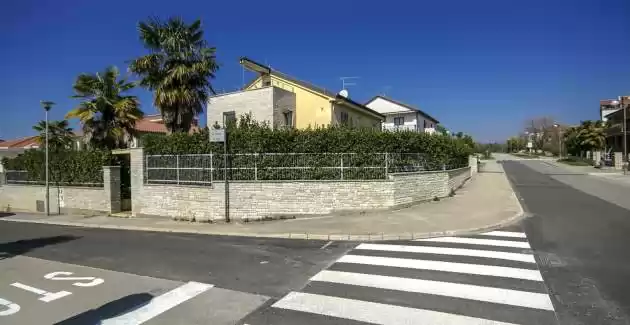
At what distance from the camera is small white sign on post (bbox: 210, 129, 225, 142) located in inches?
557

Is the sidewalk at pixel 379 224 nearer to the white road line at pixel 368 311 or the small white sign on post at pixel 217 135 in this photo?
the small white sign on post at pixel 217 135

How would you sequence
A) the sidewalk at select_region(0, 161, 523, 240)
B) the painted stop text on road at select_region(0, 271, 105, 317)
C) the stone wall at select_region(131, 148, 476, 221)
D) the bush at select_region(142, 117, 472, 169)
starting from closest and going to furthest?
the painted stop text on road at select_region(0, 271, 105, 317), the sidewalk at select_region(0, 161, 523, 240), the stone wall at select_region(131, 148, 476, 221), the bush at select_region(142, 117, 472, 169)

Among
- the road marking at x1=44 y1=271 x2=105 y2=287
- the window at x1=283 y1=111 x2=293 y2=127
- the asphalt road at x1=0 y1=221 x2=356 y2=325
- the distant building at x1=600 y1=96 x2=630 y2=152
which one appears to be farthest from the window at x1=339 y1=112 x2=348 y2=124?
the distant building at x1=600 y1=96 x2=630 y2=152

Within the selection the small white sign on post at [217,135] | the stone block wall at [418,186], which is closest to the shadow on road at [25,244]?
the small white sign on post at [217,135]

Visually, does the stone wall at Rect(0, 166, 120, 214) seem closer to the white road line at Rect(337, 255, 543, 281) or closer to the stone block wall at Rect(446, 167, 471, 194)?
the white road line at Rect(337, 255, 543, 281)

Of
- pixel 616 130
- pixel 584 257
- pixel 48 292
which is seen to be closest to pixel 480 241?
pixel 584 257

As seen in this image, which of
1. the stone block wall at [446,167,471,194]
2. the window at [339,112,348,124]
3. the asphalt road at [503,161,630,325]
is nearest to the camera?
the asphalt road at [503,161,630,325]

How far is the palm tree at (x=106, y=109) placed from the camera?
20453 mm

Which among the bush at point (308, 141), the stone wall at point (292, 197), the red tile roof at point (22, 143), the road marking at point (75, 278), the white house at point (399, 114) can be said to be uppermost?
the white house at point (399, 114)

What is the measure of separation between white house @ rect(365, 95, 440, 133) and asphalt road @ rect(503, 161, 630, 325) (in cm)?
3199

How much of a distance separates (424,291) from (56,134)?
28.8 meters

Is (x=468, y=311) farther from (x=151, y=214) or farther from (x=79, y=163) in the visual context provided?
(x=79, y=163)

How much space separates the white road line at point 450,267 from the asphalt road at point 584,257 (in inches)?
14.2

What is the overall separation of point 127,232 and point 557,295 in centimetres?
1270
